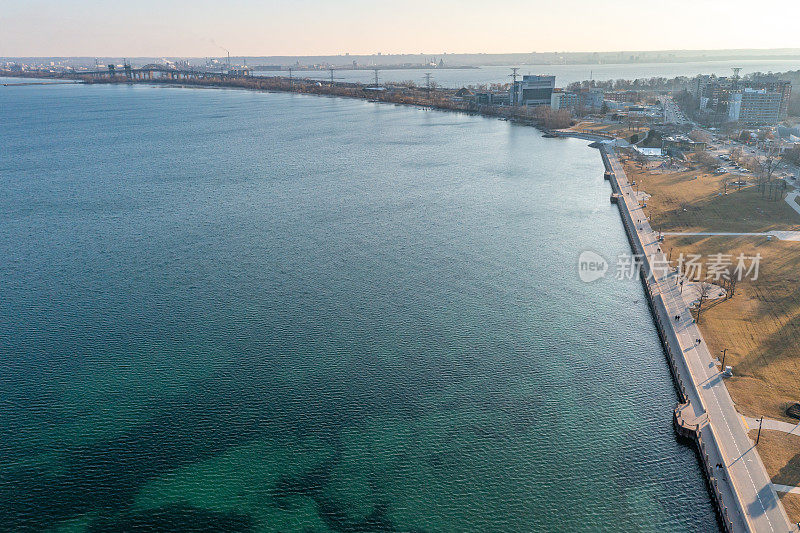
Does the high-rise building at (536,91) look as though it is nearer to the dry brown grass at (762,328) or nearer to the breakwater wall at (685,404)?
the dry brown grass at (762,328)

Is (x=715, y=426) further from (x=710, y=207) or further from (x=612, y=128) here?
(x=612, y=128)

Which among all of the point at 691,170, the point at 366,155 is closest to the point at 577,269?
the point at 691,170

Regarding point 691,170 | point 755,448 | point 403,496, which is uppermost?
point 691,170

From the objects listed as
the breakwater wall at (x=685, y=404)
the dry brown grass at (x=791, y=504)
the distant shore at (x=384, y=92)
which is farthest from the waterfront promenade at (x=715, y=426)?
the distant shore at (x=384, y=92)

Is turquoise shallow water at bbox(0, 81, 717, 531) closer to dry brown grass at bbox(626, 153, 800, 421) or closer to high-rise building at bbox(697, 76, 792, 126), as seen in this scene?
dry brown grass at bbox(626, 153, 800, 421)

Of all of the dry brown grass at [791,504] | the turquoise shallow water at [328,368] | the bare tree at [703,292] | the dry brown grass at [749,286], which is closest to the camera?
the dry brown grass at [791,504]

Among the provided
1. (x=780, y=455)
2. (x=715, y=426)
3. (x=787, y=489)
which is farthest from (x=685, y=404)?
(x=787, y=489)

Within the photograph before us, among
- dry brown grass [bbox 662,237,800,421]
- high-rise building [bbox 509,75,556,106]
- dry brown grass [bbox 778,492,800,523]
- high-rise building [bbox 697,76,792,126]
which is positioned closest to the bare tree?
dry brown grass [bbox 662,237,800,421]

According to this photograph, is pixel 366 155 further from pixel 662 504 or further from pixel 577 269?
pixel 662 504
